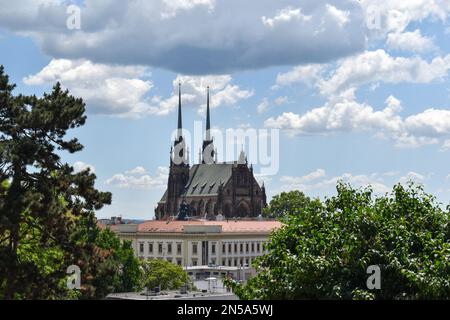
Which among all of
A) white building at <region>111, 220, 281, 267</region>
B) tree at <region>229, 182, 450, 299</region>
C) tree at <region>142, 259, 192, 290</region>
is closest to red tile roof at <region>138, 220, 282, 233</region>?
white building at <region>111, 220, 281, 267</region>

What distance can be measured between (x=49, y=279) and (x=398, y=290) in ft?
47.9

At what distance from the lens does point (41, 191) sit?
3694cm

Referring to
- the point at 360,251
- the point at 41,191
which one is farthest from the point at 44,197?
the point at 360,251

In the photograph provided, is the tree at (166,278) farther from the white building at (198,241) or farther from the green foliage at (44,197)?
the green foliage at (44,197)

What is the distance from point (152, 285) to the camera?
9862 cm

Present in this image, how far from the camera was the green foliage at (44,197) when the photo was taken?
36406 millimetres

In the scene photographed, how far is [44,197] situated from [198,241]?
112693 millimetres

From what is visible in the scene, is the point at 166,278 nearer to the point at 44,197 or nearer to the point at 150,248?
the point at 150,248

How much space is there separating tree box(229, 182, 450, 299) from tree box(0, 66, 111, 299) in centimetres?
869

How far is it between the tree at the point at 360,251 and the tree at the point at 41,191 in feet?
28.5

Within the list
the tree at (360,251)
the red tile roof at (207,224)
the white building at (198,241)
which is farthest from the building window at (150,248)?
the tree at (360,251)

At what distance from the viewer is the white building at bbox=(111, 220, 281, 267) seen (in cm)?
14850
